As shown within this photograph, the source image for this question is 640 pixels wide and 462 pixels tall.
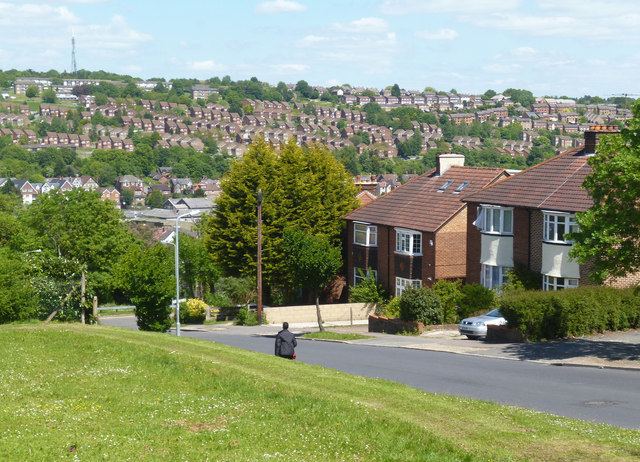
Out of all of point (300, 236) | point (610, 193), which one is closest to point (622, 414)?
point (610, 193)

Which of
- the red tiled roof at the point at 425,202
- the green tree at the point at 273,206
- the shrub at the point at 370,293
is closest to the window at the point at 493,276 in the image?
the red tiled roof at the point at 425,202

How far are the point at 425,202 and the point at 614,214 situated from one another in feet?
87.7

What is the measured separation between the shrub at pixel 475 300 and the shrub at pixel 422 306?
1337mm

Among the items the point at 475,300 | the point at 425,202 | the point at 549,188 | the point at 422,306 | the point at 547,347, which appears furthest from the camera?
the point at 425,202

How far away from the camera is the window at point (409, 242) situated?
5453cm

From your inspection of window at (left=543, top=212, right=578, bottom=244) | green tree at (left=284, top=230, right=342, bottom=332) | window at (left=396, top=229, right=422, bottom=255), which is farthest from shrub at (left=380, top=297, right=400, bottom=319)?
window at (left=543, top=212, right=578, bottom=244)

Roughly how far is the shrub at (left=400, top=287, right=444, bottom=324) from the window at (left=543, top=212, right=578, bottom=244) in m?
5.29

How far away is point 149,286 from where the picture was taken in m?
45.5

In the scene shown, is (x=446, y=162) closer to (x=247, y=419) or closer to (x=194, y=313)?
(x=194, y=313)

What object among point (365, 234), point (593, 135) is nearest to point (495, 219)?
point (593, 135)

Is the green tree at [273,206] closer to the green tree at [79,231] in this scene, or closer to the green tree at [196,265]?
the green tree at [196,265]

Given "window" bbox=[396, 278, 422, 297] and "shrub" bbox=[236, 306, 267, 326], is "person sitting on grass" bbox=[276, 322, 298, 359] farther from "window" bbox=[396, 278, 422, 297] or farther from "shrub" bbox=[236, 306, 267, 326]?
"shrub" bbox=[236, 306, 267, 326]

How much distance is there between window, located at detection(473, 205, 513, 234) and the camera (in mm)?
47875

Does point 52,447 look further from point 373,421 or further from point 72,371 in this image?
point 72,371
